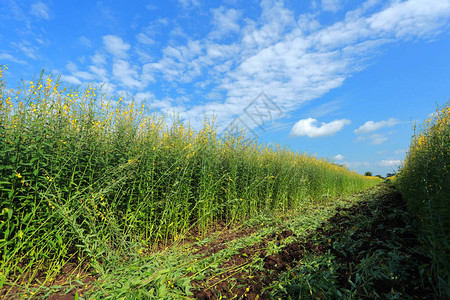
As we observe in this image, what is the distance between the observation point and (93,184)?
3.42 m

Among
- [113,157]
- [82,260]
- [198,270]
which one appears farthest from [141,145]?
[198,270]

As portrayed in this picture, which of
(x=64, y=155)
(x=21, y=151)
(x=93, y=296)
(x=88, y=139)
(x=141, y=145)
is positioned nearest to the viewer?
(x=93, y=296)

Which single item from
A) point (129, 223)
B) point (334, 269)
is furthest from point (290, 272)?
point (129, 223)

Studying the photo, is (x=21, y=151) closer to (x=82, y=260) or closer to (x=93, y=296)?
(x=82, y=260)

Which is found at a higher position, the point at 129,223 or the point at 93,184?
the point at 93,184

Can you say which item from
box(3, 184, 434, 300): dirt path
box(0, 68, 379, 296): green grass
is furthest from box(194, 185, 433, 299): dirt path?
box(0, 68, 379, 296): green grass

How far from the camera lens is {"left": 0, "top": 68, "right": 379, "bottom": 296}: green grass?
9.71 feet

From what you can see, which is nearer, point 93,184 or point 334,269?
point 334,269

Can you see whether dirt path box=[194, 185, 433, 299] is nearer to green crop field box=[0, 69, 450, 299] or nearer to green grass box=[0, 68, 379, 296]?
green crop field box=[0, 69, 450, 299]

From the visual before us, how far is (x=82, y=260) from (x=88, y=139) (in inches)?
70.0

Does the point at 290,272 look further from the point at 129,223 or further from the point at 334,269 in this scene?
the point at 129,223

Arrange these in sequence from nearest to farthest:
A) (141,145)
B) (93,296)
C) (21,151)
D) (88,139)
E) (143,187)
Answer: (93,296) → (21,151) → (88,139) → (143,187) → (141,145)

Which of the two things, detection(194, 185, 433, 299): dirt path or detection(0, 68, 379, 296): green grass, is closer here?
detection(194, 185, 433, 299): dirt path

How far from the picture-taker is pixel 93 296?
7.54 feet
